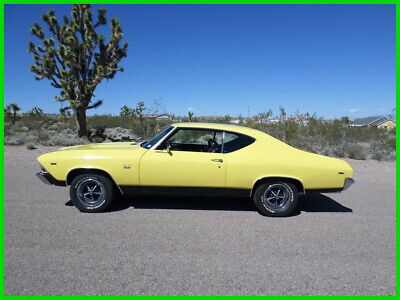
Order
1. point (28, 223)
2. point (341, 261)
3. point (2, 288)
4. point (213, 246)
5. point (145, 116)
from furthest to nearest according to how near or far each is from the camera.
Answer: point (145, 116) → point (28, 223) → point (213, 246) → point (341, 261) → point (2, 288)

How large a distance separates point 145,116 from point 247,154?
17513mm

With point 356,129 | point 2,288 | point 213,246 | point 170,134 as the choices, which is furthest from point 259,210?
point 356,129

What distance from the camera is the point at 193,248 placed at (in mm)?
3186

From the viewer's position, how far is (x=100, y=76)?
15586 millimetres

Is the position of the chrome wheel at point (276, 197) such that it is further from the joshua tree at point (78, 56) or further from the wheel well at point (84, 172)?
the joshua tree at point (78, 56)

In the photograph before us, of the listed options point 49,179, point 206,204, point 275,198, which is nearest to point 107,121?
point 49,179

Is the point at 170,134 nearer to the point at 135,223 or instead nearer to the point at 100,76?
the point at 135,223

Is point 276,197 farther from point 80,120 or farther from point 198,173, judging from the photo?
point 80,120

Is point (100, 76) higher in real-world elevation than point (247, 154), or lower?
higher

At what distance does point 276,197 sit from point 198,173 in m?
1.35

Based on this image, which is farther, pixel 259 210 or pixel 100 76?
pixel 100 76

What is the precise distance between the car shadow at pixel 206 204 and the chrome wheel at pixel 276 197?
371mm

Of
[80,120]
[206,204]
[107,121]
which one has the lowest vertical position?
[206,204]

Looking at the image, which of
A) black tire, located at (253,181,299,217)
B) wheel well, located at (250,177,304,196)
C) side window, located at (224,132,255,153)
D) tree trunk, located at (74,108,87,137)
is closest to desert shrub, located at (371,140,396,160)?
wheel well, located at (250,177,304,196)
